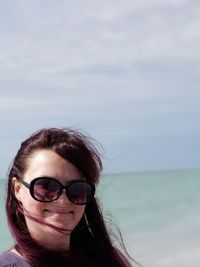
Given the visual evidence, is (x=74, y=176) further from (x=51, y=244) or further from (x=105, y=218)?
(x=105, y=218)

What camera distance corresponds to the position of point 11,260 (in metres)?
1.91

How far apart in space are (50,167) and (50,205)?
11cm

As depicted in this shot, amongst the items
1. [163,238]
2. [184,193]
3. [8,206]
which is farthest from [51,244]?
[184,193]

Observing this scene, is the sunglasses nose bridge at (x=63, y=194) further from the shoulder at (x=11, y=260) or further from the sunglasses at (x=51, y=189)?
the shoulder at (x=11, y=260)

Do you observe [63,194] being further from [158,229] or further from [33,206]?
[158,229]

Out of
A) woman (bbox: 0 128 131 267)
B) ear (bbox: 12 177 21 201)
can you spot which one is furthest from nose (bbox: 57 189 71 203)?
ear (bbox: 12 177 21 201)

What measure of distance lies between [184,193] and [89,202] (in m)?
26.4

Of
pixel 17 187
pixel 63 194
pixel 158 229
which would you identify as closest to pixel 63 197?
pixel 63 194

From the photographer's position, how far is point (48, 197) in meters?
1.95

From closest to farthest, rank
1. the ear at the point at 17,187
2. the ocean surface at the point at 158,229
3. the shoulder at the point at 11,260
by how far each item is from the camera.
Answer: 1. the shoulder at the point at 11,260
2. the ear at the point at 17,187
3. the ocean surface at the point at 158,229

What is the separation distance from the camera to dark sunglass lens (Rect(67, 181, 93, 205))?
1.96 metres

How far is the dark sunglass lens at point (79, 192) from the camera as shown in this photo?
77.2 inches

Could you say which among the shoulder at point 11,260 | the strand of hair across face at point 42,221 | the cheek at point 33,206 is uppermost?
the cheek at point 33,206

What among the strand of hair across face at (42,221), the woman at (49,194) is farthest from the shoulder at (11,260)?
the strand of hair across face at (42,221)
